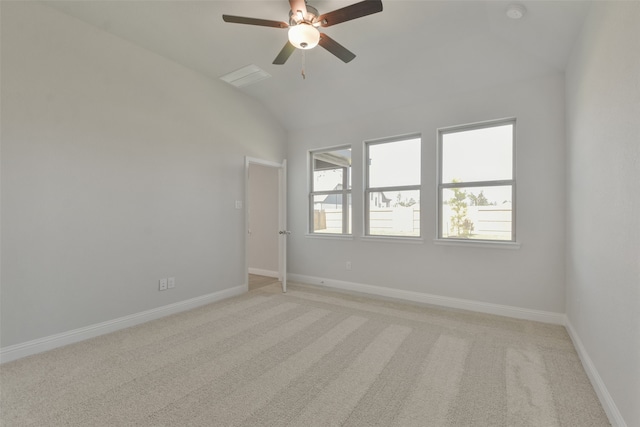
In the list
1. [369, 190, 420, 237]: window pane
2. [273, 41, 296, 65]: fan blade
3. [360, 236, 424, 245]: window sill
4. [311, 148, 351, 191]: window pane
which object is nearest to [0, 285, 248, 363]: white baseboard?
[360, 236, 424, 245]: window sill

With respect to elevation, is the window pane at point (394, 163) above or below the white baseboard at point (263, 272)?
above

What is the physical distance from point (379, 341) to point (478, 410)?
41.4 inches

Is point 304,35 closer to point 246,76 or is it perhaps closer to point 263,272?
point 246,76

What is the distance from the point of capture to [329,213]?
16.4ft

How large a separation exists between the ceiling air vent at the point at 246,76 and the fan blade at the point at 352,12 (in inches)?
67.4

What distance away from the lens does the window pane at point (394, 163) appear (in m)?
4.14

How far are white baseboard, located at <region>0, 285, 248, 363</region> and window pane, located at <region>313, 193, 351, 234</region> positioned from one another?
6.42ft

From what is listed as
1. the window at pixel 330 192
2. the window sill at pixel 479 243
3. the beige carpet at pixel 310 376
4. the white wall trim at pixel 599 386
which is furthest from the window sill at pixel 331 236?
the white wall trim at pixel 599 386

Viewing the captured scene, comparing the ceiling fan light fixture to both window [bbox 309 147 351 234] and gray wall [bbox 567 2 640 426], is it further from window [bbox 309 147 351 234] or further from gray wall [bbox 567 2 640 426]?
window [bbox 309 147 351 234]

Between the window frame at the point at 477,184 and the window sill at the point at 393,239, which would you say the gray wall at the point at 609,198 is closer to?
the window frame at the point at 477,184

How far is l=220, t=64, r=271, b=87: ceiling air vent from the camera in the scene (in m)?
3.70

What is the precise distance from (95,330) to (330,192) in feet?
11.6

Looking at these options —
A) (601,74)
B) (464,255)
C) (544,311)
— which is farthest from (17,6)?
(544,311)

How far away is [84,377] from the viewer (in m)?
2.16
